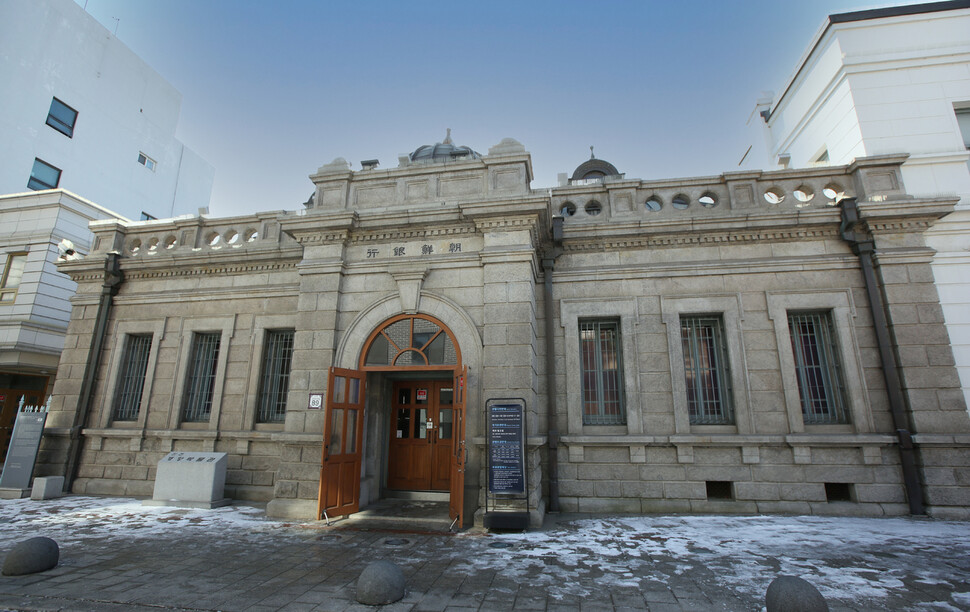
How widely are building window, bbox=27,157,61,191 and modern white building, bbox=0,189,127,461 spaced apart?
114 inches

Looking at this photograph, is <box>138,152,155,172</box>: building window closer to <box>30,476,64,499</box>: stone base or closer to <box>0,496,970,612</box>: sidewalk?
<box>30,476,64,499</box>: stone base

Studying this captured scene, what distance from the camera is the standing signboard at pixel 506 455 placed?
757 centimetres

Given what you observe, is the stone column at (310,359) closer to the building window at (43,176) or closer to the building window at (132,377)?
the building window at (132,377)

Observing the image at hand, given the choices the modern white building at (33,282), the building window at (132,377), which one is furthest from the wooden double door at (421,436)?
the modern white building at (33,282)

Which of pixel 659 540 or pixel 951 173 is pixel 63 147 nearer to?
pixel 659 540

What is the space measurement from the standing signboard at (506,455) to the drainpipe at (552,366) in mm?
1521

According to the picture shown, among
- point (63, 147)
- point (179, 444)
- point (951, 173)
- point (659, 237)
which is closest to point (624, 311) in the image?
point (659, 237)

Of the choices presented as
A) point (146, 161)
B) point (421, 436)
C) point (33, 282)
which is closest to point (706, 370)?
point (421, 436)

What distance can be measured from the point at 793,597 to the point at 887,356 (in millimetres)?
7087

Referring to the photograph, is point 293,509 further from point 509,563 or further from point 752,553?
point 752,553

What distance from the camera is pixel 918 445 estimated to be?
27.1 ft

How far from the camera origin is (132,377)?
471 inches

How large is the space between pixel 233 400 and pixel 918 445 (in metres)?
14.0

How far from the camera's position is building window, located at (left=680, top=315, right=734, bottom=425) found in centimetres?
932
